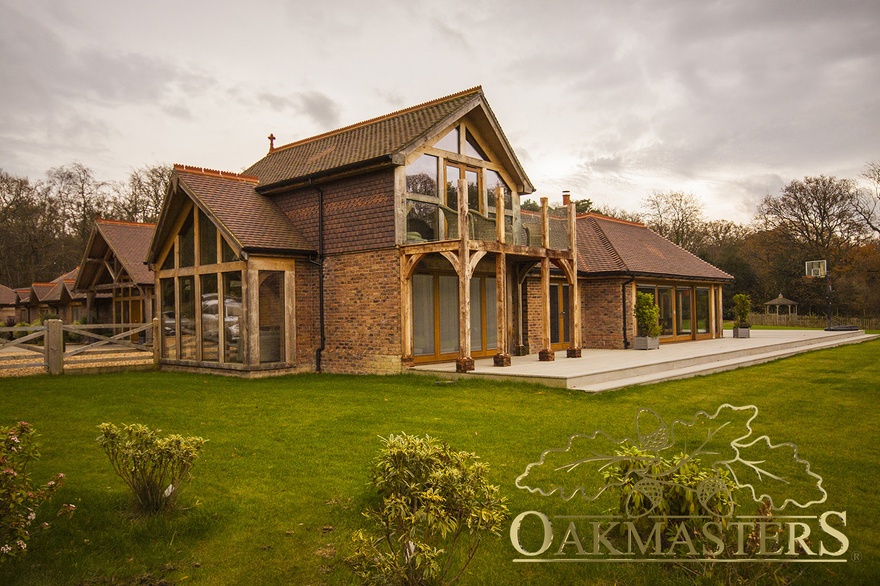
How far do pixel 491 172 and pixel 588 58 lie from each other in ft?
14.9

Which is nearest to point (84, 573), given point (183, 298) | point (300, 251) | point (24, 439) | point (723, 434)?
point (24, 439)

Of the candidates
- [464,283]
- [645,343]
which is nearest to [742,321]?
[645,343]

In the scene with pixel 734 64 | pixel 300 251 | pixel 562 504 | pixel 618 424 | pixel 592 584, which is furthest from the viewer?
pixel 300 251

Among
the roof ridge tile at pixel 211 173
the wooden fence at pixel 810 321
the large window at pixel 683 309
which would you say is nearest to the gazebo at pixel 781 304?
the wooden fence at pixel 810 321

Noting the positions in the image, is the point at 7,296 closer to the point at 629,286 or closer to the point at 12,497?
the point at 629,286

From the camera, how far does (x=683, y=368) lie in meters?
14.3

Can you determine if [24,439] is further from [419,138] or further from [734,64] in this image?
[734,64]

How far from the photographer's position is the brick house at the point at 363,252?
1404 cm

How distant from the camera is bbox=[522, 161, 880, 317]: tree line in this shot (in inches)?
1590

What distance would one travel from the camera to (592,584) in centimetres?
385

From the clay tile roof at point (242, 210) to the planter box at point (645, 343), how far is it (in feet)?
34.6

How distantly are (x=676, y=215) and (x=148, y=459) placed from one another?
4917cm

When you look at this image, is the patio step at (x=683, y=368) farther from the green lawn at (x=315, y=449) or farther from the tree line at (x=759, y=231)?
the tree line at (x=759, y=231)

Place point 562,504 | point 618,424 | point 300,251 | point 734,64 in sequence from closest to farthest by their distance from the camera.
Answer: point 562,504 → point 618,424 → point 734,64 → point 300,251
